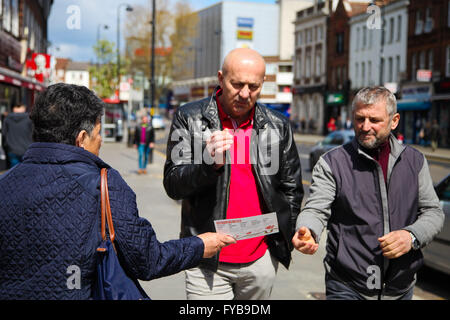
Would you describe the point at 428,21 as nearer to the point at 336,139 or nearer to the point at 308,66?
the point at 308,66

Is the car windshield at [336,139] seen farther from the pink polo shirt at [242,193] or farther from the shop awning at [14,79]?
the pink polo shirt at [242,193]

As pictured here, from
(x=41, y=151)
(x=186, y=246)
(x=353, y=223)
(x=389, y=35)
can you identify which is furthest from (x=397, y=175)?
(x=389, y=35)

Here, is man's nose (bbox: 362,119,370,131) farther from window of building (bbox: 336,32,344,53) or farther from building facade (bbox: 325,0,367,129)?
window of building (bbox: 336,32,344,53)

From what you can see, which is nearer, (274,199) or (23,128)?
(274,199)

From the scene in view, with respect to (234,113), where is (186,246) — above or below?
below

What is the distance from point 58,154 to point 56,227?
0.27m

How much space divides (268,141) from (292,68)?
217 ft

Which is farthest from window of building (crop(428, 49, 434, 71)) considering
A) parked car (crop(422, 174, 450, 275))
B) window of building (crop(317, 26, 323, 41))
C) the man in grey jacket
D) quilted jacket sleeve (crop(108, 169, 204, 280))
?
quilted jacket sleeve (crop(108, 169, 204, 280))

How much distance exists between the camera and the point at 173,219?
8.76 meters

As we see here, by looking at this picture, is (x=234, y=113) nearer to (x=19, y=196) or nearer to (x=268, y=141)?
(x=268, y=141)

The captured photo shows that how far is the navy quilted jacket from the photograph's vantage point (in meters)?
2.10

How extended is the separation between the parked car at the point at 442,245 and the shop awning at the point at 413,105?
34577mm

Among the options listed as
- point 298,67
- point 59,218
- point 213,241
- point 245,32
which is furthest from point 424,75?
point 245,32

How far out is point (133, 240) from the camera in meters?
2.18
